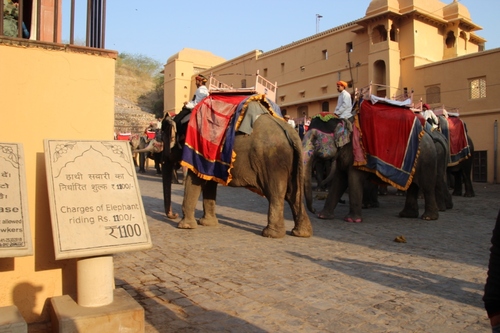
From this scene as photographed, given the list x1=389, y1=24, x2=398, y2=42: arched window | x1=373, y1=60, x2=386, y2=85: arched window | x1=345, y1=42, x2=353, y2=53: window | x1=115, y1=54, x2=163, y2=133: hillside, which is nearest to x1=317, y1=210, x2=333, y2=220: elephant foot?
A: x1=373, y1=60, x2=386, y2=85: arched window

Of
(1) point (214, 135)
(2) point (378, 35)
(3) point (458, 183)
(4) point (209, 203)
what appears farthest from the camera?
(2) point (378, 35)

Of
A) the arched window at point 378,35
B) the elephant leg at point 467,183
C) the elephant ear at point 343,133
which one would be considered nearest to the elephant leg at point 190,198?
the elephant ear at point 343,133

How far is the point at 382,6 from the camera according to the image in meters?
30.7

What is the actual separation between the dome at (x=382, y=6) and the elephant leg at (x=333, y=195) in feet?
77.8

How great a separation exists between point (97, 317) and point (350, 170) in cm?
707

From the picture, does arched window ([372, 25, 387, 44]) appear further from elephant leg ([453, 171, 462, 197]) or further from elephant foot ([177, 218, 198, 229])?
elephant foot ([177, 218, 198, 229])

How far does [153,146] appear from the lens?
1945 centimetres

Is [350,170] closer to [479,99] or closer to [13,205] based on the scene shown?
[13,205]

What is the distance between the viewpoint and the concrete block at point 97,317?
10.8ft

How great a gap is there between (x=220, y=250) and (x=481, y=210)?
790cm

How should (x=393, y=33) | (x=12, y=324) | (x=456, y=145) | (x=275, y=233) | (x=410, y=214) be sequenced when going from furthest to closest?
1. (x=393, y=33)
2. (x=456, y=145)
3. (x=410, y=214)
4. (x=275, y=233)
5. (x=12, y=324)

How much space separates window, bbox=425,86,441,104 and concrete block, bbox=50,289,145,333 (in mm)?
26544

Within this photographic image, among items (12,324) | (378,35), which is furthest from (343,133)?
(378,35)

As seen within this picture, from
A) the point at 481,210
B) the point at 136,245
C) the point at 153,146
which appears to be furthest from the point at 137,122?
the point at 136,245
